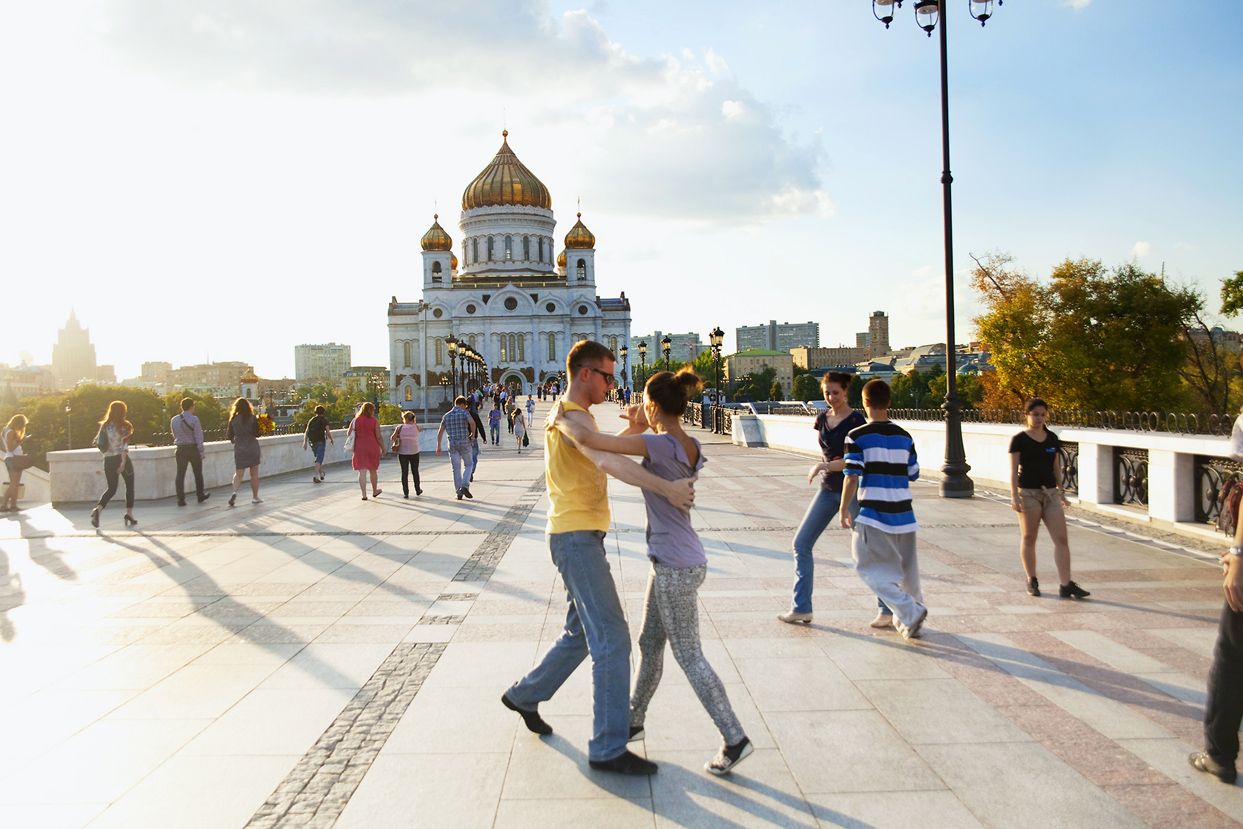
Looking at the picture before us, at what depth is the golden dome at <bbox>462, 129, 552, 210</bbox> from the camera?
9938 centimetres

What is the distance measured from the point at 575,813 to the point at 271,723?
1.88m

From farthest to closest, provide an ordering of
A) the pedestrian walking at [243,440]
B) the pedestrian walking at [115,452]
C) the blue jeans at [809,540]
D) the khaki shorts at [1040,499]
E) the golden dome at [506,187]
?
1. the golden dome at [506,187]
2. the pedestrian walking at [243,440]
3. the pedestrian walking at [115,452]
4. the khaki shorts at [1040,499]
5. the blue jeans at [809,540]

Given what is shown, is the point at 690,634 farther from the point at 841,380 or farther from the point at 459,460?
the point at 459,460

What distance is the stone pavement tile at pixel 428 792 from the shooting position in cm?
323

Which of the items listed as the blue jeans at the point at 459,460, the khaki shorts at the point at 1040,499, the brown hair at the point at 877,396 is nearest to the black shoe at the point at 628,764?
the brown hair at the point at 877,396

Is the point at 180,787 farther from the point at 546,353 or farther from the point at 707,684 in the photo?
the point at 546,353

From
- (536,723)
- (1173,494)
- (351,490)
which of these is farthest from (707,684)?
(351,490)

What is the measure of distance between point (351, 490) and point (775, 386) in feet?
398

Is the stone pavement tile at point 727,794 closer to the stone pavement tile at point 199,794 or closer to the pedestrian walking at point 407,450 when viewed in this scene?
the stone pavement tile at point 199,794

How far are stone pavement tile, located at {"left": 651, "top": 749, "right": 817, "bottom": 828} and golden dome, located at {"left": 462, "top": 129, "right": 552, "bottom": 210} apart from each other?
100607mm

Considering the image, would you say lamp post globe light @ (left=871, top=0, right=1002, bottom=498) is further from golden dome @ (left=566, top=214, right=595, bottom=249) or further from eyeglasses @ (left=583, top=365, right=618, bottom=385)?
golden dome @ (left=566, top=214, right=595, bottom=249)

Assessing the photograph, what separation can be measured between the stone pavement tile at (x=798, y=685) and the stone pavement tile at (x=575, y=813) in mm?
1192

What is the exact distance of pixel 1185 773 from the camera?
354 centimetres

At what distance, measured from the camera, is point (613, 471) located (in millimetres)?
3213
